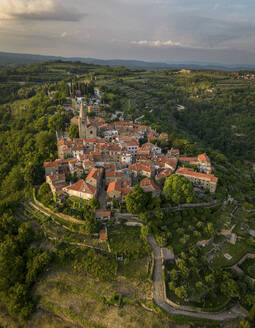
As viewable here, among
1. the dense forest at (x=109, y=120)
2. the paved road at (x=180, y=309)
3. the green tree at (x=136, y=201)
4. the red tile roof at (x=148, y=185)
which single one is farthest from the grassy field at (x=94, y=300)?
the red tile roof at (x=148, y=185)

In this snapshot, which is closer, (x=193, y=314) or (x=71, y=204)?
(x=193, y=314)

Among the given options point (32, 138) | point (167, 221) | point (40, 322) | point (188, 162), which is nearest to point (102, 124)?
point (32, 138)

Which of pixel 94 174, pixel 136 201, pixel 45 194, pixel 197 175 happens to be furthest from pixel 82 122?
pixel 197 175

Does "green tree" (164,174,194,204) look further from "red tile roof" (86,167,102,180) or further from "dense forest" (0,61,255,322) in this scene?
"red tile roof" (86,167,102,180)

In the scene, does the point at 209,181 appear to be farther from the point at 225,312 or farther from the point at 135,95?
the point at 135,95

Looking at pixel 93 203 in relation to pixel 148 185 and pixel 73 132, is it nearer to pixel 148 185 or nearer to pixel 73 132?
pixel 148 185

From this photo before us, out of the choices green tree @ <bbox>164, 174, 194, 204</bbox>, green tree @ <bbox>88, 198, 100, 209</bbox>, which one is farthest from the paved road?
green tree @ <bbox>88, 198, 100, 209</bbox>

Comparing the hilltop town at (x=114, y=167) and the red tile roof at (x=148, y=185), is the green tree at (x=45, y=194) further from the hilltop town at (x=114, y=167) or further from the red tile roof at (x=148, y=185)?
the red tile roof at (x=148, y=185)
